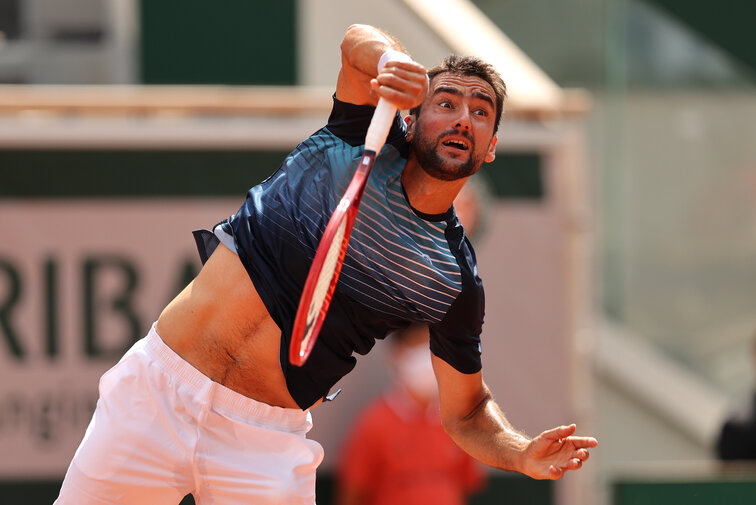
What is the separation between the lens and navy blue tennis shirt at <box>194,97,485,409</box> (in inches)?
145

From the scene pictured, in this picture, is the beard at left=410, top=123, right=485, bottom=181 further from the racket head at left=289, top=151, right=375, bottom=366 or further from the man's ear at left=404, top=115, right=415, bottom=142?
the racket head at left=289, top=151, right=375, bottom=366

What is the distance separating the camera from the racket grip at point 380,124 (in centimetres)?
330

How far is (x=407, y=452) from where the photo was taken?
6707mm

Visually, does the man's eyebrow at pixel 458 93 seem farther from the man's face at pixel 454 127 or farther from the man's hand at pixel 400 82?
the man's hand at pixel 400 82

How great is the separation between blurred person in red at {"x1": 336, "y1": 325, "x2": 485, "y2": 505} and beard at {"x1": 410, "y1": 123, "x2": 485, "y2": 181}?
331 centimetres

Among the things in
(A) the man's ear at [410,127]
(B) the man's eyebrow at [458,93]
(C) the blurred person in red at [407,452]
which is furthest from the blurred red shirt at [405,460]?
(B) the man's eyebrow at [458,93]

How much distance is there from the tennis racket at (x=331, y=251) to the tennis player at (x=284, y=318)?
239 millimetres

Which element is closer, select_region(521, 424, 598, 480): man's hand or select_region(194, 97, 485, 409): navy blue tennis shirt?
select_region(521, 424, 598, 480): man's hand

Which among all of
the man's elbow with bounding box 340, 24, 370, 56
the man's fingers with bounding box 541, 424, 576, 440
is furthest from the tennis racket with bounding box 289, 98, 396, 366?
the man's fingers with bounding box 541, 424, 576, 440

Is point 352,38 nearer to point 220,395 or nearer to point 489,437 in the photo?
point 220,395

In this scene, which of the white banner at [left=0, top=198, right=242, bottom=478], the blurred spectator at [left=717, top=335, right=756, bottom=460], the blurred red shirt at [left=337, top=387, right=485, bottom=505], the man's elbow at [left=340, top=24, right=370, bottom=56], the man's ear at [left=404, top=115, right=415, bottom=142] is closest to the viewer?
the man's elbow at [left=340, top=24, right=370, bottom=56]

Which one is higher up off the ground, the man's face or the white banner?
the man's face

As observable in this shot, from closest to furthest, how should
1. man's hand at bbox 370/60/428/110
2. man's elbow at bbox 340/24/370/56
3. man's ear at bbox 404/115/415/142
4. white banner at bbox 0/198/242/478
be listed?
man's hand at bbox 370/60/428/110 < man's elbow at bbox 340/24/370/56 < man's ear at bbox 404/115/415/142 < white banner at bbox 0/198/242/478

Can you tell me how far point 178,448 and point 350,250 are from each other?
767mm
